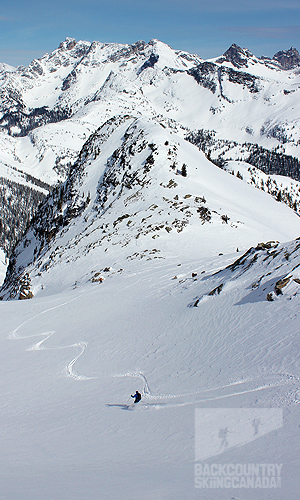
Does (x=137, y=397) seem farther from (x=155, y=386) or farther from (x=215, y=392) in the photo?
(x=215, y=392)

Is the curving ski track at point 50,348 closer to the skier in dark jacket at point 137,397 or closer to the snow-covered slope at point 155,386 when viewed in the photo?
the snow-covered slope at point 155,386

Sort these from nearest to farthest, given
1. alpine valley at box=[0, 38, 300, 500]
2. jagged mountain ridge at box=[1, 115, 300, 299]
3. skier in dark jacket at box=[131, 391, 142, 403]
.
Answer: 1. alpine valley at box=[0, 38, 300, 500]
2. skier in dark jacket at box=[131, 391, 142, 403]
3. jagged mountain ridge at box=[1, 115, 300, 299]

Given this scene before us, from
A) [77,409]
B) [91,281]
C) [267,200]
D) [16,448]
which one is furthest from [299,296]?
[267,200]

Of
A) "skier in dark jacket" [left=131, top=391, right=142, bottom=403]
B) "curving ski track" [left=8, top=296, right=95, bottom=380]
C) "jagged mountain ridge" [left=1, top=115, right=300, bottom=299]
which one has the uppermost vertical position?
"jagged mountain ridge" [left=1, top=115, right=300, bottom=299]

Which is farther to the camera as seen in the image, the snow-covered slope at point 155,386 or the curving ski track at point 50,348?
the curving ski track at point 50,348

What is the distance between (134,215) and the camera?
132ft

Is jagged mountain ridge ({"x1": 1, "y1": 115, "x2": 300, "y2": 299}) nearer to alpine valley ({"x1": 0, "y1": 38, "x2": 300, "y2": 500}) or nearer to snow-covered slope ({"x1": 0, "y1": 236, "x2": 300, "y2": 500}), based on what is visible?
alpine valley ({"x1": 0, "y1": 38, "x2": 300, "y2": 500})

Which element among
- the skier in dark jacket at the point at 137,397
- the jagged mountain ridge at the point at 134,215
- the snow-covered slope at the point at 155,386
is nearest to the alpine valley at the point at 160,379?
the snow-covered slope at the point at 155,386

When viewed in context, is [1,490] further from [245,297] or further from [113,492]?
[245,297]

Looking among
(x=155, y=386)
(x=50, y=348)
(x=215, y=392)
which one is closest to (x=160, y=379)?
(x=155, y=386)

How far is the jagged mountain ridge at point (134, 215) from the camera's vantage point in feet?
111

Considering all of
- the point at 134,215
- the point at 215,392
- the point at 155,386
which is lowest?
the point at 155,386

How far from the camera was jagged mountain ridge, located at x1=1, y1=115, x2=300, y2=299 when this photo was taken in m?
33.9

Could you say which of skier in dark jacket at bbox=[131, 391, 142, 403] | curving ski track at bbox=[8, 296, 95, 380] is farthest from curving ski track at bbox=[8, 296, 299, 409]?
curving ski track at bbox=[8, 296, 95, 380]
